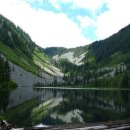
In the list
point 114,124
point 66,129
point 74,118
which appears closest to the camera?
point 66,129

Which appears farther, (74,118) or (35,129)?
(74,118)

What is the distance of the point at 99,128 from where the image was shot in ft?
89.1

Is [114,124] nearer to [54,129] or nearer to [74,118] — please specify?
[54,129]

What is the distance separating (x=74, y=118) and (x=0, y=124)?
57874 mm

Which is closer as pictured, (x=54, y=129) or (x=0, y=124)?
(x=54, y=129)

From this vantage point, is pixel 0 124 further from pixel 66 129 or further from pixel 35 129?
pixel 66 129

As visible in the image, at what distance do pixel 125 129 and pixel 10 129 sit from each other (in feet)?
28.4

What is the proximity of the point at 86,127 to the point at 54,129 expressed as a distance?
2653 millimetres

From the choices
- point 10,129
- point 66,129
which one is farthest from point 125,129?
point 10,129

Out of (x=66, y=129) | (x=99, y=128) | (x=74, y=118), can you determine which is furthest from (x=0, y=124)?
(x=74, y=118)

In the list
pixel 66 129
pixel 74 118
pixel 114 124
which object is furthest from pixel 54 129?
pixel 74 118

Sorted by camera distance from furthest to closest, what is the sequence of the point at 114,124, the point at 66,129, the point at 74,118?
the point at 74,118 → the point at 114,124 → the point at 66,129

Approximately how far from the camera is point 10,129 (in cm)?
2872

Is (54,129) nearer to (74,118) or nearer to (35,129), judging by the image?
(35,129)
